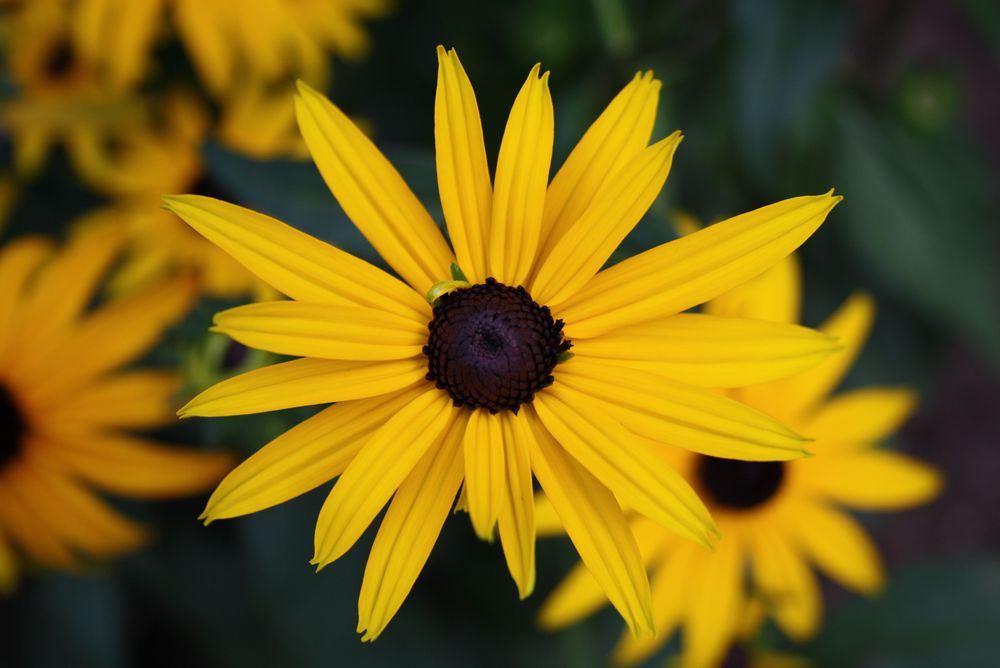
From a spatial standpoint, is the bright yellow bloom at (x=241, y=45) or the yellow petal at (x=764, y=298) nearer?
the yellow petal at (x=764, y=298)

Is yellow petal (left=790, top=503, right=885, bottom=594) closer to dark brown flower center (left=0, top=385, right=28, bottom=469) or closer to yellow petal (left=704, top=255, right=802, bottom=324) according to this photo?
yellow petal (left=704, top=255, right=802, bottom=324)

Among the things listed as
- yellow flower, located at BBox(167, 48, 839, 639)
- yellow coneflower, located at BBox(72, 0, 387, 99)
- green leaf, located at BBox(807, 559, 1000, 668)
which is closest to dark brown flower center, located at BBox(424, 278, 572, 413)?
yellow flower, located at BBox(167, 48, 839, 639)

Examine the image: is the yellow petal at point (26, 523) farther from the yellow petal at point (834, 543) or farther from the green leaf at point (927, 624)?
the green leaf at point (927, 624)

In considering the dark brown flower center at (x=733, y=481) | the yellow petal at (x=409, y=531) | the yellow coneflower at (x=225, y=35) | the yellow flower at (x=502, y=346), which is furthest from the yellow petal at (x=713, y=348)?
the yellow coneflower at (x=225, y=35)

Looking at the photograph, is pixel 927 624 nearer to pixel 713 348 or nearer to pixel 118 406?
pixel 713 348

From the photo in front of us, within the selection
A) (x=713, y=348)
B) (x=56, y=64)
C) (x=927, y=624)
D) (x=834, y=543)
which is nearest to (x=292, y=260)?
(x=713, y=348)

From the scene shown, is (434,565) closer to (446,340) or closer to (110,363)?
(110,363)
